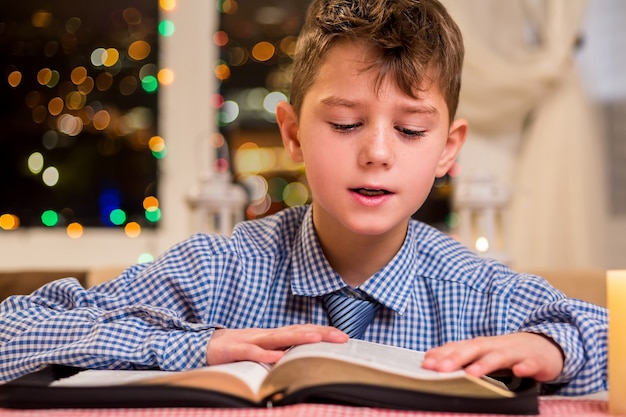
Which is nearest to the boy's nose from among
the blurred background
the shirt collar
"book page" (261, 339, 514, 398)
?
the shirt collar

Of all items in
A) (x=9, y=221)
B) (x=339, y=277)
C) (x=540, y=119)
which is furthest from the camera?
(x=9, y=221)

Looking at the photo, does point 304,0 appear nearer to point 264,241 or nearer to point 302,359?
point 264,241

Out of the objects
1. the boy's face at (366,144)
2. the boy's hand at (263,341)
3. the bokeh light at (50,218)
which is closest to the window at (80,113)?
the bokeh light at (50,218)

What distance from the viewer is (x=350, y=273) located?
120 centimetres

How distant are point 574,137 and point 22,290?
1.88 metres

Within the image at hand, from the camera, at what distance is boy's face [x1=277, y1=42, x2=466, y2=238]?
101 centimetres

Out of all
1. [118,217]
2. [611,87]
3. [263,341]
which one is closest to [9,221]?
[118,217]

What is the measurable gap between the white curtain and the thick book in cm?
201

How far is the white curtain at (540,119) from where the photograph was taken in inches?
106

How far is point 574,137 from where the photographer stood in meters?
2.69

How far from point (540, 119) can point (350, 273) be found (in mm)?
1767

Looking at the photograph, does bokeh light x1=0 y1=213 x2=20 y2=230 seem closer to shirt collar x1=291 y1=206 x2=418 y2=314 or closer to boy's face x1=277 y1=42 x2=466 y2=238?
shirt collar x1=291 y1=206 x2=418 y2=314

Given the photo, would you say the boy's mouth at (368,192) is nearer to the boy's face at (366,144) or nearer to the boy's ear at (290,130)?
the boy's face at (366,144)

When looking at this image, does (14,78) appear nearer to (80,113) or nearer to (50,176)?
(80,113)
